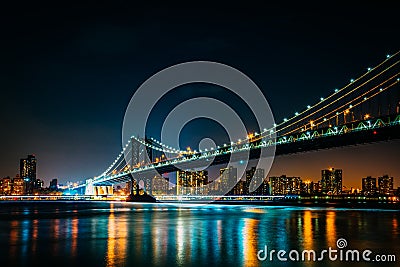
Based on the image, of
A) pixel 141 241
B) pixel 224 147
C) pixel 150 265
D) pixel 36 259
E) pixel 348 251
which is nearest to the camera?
pixel 150 265

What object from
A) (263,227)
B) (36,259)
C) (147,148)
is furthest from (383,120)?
(147,148)

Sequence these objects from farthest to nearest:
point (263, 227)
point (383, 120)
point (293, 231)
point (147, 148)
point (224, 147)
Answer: point (147, 148)
point (224, 147)
point (383, 120)
point (263, 227)
point (293, 231)

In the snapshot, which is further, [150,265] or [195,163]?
[195,163]

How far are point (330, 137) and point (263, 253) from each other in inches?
1381

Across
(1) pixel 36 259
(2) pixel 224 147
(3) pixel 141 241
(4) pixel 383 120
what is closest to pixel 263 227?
(3) pixel 141 241

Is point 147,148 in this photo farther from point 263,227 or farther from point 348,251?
point 348,251

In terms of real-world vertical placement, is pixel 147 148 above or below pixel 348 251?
above

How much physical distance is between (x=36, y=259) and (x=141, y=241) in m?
4.72

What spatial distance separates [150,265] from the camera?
1327cm

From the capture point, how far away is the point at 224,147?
65125mm

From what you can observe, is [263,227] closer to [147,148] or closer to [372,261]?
[372,261]

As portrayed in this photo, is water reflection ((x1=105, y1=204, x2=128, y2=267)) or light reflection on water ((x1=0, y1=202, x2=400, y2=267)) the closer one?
water reflection ((x1=105, y1=204, x2=128, y2=267))

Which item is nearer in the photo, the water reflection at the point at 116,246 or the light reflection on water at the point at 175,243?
the water reflection at the point at 116,246

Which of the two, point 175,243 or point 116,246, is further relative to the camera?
point 175,243
